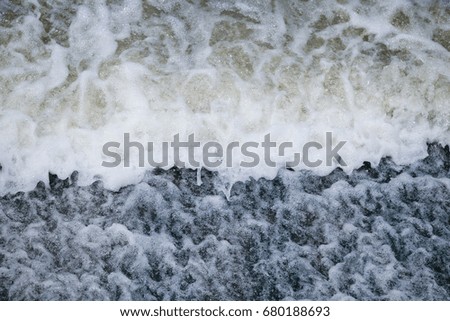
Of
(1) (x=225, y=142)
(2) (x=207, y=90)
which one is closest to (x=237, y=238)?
(1) (x=225, y=142)

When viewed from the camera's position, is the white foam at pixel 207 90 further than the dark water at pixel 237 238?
Yes

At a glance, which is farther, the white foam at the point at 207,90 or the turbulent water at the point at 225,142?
the white foam at the point at 207,90

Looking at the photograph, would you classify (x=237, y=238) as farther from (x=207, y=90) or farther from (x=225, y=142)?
(x=207, y=90)

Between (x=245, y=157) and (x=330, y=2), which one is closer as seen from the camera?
(x=245, y=157)

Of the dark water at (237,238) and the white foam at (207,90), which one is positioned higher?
the white foam at (207,90)
